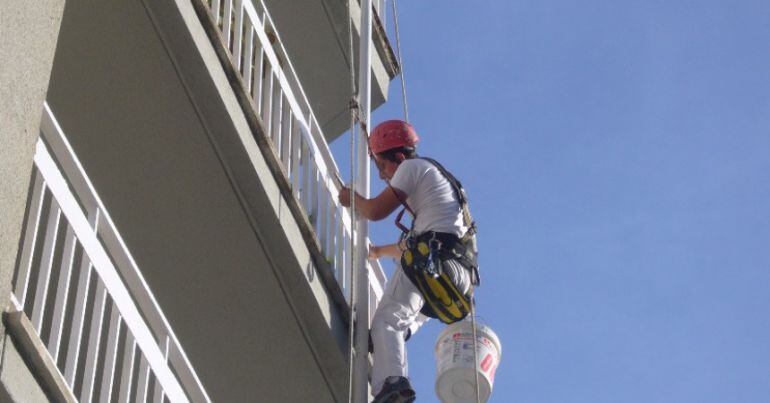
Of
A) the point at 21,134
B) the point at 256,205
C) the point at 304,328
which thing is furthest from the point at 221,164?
the point at 21,134

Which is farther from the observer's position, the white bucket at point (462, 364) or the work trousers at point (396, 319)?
the white bucket at point (462, 364)

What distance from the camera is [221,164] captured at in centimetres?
813

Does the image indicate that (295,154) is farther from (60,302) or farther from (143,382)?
(60,302)

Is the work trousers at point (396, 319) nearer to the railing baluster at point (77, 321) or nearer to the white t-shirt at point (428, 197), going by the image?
A: the white t-shirt at point (428, 197)

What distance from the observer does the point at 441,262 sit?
27.4 feet

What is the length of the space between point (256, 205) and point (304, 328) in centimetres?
78

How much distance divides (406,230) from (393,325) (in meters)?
0.81

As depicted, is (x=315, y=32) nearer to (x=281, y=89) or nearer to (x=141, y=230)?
(x=281, y=89)

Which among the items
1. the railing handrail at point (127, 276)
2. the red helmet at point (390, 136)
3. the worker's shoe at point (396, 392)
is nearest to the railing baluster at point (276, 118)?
the red helmet at point (390, 136)

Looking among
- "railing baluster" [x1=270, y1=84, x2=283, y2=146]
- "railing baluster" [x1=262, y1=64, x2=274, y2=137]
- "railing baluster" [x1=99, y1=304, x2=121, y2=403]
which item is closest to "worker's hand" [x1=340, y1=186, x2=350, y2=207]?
"railing baluster" [x1=270, y1=84, x2=283, y2=146]

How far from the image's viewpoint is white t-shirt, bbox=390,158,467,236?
8.59 metres

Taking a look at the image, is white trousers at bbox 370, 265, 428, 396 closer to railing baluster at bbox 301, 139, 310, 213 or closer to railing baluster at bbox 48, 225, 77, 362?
railing baluster at bbox 301, 139, 310, 213

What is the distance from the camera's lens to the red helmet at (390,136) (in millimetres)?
9188

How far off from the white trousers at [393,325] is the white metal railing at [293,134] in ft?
1.78
